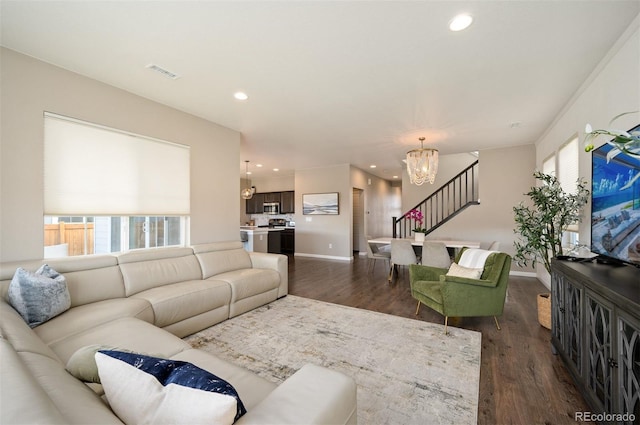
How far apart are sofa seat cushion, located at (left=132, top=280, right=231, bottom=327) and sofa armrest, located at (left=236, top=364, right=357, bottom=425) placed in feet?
6.37

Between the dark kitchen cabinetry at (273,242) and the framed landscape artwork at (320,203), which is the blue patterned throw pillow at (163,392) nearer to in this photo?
the framed landscape artwork at (320,203)

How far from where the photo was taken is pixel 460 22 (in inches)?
75.4

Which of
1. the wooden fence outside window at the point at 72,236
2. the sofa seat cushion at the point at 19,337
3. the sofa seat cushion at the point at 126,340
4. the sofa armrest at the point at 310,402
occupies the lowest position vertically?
the sofa seat cushion at the point at 126,340

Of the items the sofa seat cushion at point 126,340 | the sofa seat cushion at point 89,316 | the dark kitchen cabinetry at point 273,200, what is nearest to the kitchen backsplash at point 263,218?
the dark kitchen cabinetry at point 273,200

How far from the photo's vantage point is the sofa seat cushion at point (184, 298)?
2.42 meters

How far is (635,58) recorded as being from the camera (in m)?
1.94

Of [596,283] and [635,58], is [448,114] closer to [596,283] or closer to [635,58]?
[635,58]

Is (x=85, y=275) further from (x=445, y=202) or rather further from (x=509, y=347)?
(x=445, y=202)

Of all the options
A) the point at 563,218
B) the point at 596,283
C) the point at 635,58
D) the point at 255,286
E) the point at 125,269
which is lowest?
the point at 255,286

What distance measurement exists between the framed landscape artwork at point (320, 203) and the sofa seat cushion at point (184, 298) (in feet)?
15.3

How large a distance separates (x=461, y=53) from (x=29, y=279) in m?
3.85

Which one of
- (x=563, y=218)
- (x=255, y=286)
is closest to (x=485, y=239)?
(x=563, y=218)

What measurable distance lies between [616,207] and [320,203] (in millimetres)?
6028

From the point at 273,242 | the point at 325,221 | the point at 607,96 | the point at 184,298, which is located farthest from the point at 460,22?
the point at 273,242
